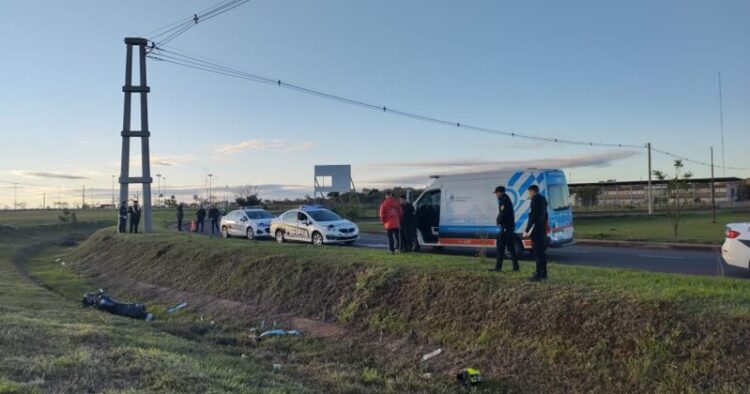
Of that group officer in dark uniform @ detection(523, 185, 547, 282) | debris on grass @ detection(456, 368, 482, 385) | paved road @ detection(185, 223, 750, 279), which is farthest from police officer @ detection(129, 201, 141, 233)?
→ debris on grass @ detection(456, 368, 482, 385)

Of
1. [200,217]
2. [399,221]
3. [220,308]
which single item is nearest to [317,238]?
[399,221]

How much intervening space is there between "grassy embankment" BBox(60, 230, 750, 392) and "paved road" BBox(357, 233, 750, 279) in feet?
14.7

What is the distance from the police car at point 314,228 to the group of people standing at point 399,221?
6517mm

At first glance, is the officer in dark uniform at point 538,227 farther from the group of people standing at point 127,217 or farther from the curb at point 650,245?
the group of people standing at point 127,217

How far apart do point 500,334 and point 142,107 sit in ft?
79.8

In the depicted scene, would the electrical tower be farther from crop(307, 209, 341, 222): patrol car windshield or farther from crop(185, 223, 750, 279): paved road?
crop(185, 223, 750, 279): paved road

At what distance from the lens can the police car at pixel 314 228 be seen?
2181 cm

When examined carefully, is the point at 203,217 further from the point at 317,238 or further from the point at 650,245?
the point at 650,245

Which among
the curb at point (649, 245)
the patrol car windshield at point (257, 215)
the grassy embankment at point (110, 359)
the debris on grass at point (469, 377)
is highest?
the patrol car windshield at point (257, 215)

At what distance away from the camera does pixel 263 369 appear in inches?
304

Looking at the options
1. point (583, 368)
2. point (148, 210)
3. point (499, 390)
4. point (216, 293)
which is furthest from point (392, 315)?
point (148, 210)

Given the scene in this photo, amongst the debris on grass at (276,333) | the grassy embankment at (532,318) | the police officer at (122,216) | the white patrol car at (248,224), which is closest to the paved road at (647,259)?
the grassy embankment at (532,318)

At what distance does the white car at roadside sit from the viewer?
1192cm

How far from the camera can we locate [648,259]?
53.5 feet
